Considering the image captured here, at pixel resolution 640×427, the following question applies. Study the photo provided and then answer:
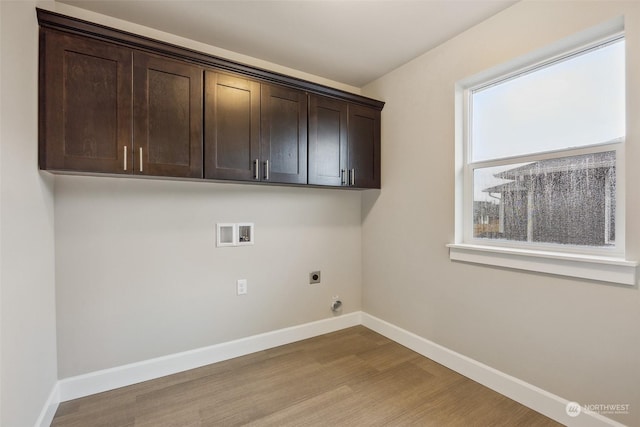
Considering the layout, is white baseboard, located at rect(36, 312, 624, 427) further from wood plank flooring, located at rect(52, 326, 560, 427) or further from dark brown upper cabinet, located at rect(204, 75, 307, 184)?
dark brown upper cabinet, located at rect(204, 75, 307, 184)

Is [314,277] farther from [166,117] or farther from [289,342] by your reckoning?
[166,117]

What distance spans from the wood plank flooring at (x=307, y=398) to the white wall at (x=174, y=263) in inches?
10.6

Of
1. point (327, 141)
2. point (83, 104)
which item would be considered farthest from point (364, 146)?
point (83, 104)

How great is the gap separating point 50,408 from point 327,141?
2555 mm

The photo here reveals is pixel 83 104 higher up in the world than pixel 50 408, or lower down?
higher up

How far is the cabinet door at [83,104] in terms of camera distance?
5.34 ft

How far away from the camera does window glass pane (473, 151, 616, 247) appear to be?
5.44 ft

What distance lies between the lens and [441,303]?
2.42 m

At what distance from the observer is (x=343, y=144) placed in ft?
8.88

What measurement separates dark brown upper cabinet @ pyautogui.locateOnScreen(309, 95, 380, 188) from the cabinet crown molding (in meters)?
0.15

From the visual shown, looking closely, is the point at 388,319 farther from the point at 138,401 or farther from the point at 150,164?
the point at 150,164

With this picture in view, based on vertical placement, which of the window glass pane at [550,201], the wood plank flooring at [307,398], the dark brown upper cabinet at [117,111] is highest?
the dark brown upper cabinet at [117,111]
